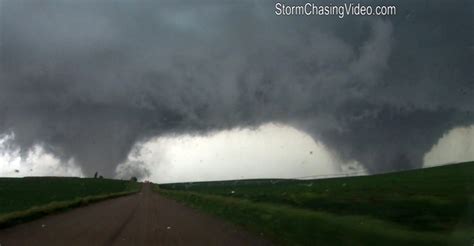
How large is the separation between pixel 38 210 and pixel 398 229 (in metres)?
29.0

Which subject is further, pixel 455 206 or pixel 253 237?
pixel 455 206

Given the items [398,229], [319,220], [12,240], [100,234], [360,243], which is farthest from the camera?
[319,220]

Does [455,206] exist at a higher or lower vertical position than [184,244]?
higher

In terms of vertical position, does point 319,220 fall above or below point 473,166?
below

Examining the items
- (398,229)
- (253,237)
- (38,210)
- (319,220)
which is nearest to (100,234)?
(253,237)

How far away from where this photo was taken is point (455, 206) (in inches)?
923

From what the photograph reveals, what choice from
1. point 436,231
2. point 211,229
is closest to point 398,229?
point 436,231

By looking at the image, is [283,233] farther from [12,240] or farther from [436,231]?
[12,240]

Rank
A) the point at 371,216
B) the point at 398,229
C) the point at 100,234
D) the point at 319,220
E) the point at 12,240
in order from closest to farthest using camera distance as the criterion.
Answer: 1. the point at 398,229
2. the point at 12,240
3. the point at 100,234
4. the point at 371,216
5. the point at 319,220

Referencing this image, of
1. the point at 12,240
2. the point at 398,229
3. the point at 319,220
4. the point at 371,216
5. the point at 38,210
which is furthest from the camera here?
the point at 38,210

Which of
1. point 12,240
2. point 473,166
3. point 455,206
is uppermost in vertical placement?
point 473,166

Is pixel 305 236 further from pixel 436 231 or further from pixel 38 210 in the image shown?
pixel 38 210

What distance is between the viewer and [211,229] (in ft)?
79.5

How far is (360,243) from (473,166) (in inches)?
318
